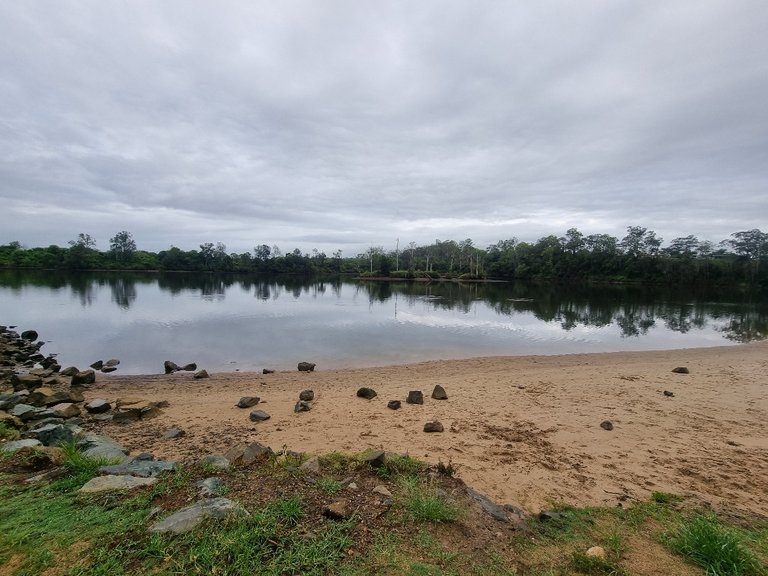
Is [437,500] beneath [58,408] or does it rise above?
above

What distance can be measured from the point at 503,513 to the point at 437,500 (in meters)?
0.73

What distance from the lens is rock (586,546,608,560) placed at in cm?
285

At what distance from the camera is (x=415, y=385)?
10.5m

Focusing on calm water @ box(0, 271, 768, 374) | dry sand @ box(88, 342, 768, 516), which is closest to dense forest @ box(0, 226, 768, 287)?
calm water @ box(0, 271, 768, 374)

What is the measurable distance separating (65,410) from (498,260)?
95940 mm

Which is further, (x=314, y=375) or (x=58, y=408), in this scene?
(x=314, y=375)

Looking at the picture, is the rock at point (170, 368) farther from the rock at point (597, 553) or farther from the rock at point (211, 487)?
the rock at point (597, 553)

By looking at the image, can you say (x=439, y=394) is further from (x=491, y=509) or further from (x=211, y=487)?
(x=211, y=487)

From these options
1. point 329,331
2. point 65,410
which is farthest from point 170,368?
point 329,331

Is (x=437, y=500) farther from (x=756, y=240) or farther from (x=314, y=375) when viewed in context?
(x=756, y=240)

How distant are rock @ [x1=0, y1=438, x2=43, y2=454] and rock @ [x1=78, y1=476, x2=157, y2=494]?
5.35 feet

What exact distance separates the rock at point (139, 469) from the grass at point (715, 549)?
4.87 metres

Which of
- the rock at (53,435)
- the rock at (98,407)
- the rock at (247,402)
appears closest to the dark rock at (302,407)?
the rock at (247,402)

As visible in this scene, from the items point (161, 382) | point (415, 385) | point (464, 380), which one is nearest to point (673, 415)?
point (464, 380)
